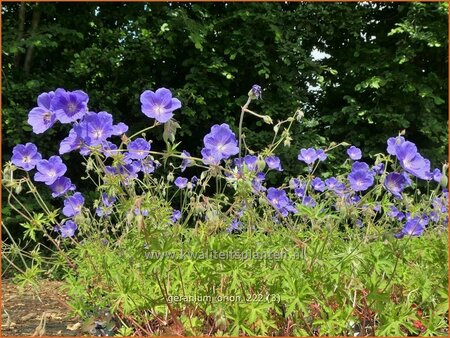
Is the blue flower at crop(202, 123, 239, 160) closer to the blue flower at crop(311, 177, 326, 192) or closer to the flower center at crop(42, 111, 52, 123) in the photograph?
the flower center at crop(42, 111, 52, 123)

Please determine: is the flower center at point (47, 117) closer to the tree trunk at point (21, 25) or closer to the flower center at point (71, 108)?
the flower center at point (71, 108)

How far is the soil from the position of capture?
2059 mm

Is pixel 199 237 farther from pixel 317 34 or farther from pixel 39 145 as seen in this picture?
pixel 317 34

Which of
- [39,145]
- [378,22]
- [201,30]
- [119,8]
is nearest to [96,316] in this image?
[39,145]

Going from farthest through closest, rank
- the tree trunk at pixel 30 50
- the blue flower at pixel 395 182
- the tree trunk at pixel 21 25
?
the tree trunk at pixel 30 50
the tree trunk at pixel 21 25
the blue flower at pixel 395 182

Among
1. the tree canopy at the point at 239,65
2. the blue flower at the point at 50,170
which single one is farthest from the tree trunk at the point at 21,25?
the blue flower at the point at 50,170

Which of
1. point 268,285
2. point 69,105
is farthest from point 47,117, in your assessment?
point 268,285

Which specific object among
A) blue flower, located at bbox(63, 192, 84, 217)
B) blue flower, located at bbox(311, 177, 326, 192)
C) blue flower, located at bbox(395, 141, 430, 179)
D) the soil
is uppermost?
blue flower, located at bbox(395, 141, 430, 179)

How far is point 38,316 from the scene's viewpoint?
8.26 ft

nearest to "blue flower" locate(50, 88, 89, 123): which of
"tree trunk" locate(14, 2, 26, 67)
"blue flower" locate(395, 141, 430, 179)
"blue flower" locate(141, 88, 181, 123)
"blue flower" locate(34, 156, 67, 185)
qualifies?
"blue flower" locate(141, 88, 181, 123)

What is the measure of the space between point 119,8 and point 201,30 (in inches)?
34.5

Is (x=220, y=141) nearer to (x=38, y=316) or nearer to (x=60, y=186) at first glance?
(x=60, y=186)

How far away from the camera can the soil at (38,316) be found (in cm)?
206

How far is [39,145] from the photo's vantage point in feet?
14.5
